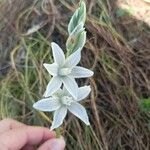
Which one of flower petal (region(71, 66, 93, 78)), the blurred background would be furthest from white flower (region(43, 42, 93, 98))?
the blurred background

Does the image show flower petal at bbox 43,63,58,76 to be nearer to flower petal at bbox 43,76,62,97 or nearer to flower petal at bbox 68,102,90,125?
flower petal at bbox 43,76,62,97

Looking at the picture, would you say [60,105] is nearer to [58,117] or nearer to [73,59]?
[58,117]

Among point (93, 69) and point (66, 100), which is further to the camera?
point (93, 69)

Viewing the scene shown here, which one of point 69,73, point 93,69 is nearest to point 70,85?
point 69,73

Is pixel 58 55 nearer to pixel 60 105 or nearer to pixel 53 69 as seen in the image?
pixel 53 69

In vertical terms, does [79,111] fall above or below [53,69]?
below

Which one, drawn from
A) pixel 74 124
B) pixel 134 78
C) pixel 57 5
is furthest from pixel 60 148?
pixel 57 5

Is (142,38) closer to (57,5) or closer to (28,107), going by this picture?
(57,5)
